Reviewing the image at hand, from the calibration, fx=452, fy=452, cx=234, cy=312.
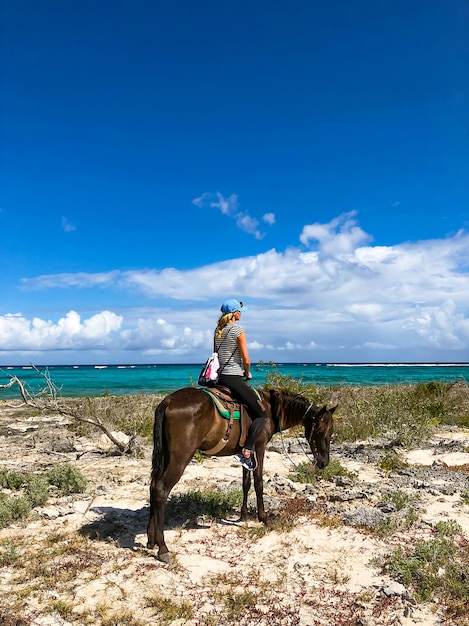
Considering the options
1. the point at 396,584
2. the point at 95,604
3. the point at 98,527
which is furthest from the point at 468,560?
the point at 98,527

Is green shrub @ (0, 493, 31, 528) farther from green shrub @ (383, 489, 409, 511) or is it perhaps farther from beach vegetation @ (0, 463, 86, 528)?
green shrub @ (383, 489, 409, 511)

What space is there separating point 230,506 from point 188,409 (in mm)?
2803

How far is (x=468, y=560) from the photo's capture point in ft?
19.1

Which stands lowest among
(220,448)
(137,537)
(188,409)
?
(137,537)

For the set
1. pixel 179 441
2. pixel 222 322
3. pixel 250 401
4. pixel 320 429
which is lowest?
pixel 320 429

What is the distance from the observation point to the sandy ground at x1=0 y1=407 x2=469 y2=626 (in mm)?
4781

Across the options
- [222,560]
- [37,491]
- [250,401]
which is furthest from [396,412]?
[37,491]

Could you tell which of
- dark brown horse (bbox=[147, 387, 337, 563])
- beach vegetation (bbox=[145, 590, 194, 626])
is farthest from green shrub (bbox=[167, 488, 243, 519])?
beach vegetation (bbox=[145, 590, 194, 626])

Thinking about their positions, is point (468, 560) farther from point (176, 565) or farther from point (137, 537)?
point (137, 537)

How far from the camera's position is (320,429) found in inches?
→ 318

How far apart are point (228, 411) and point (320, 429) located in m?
2.01

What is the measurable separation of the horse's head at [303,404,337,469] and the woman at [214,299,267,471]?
1199mm

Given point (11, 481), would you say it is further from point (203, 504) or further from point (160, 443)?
point (160, 443)

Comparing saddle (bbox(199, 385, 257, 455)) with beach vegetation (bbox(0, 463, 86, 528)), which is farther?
beach vegetation (bbox(0, 463, 86, 528))
